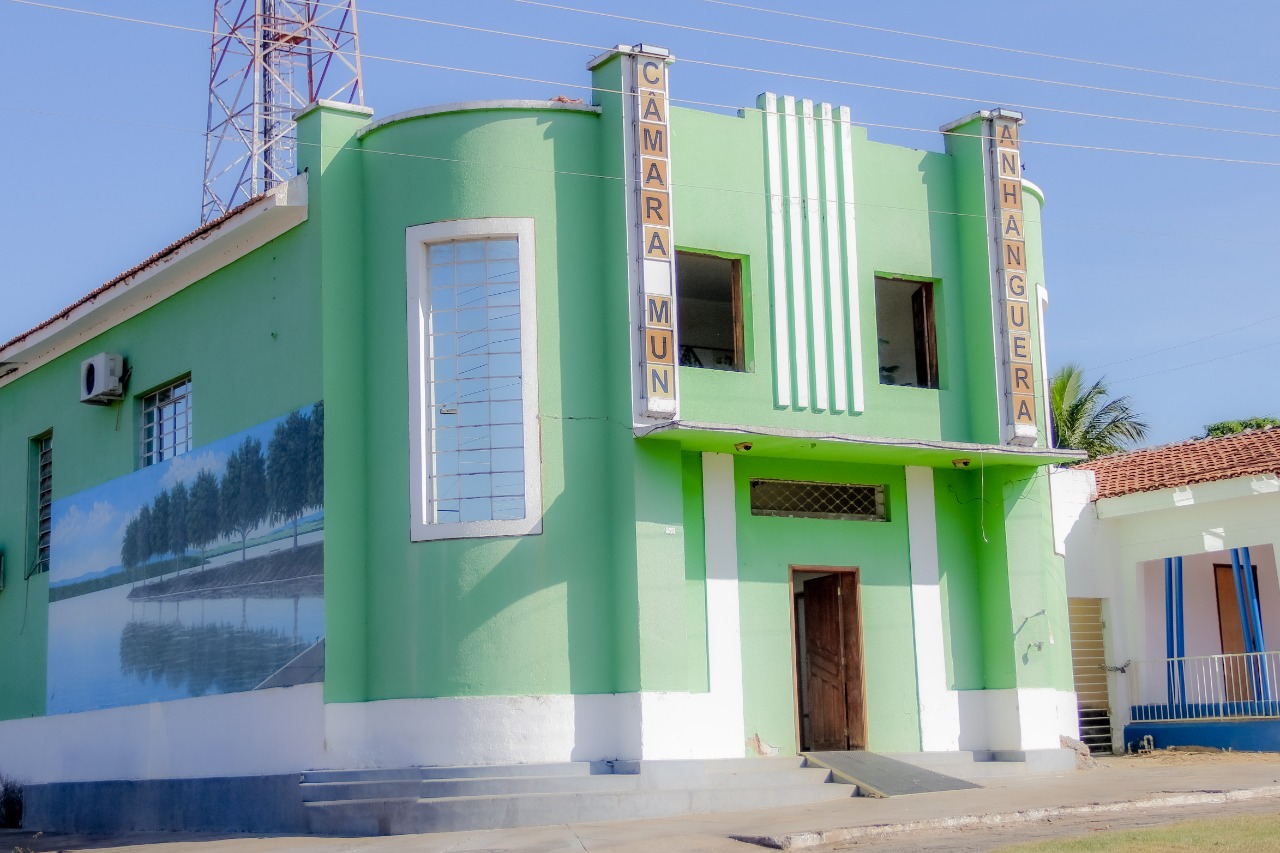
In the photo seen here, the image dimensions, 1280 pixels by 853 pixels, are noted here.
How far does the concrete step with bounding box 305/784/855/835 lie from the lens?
1468 centimetres

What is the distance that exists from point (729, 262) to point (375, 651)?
573cm

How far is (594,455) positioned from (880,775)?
4.26m

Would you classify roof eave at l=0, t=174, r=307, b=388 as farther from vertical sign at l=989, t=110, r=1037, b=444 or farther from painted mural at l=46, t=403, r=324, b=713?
vertical sign at l=989, t=110, r=1037, b=444

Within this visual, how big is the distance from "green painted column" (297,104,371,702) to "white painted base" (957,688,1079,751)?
6.67 meters

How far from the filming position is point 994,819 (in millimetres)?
13094

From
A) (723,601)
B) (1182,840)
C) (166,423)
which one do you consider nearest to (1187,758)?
(723,601)

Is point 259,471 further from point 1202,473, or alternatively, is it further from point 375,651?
point 1202,473

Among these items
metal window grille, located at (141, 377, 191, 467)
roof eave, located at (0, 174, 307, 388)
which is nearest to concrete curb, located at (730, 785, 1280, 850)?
roof eave, located at (0, 174, 307, 388)

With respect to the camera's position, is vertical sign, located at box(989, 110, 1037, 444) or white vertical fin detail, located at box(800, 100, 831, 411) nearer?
white vertical fin detail, located at box(800, 100, 831, 411)

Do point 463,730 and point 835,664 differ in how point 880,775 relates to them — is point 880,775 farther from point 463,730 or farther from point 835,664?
point 463,730

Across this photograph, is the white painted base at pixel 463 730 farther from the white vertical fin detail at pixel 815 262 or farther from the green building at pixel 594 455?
the white vertical fin detail at pixel 815 262

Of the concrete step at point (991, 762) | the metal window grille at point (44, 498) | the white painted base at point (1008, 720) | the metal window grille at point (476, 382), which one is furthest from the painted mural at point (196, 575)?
the white painted base at point (1008, 720)

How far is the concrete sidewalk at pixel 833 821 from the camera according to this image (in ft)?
42.2

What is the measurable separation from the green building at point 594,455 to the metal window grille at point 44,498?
9.94 ft
